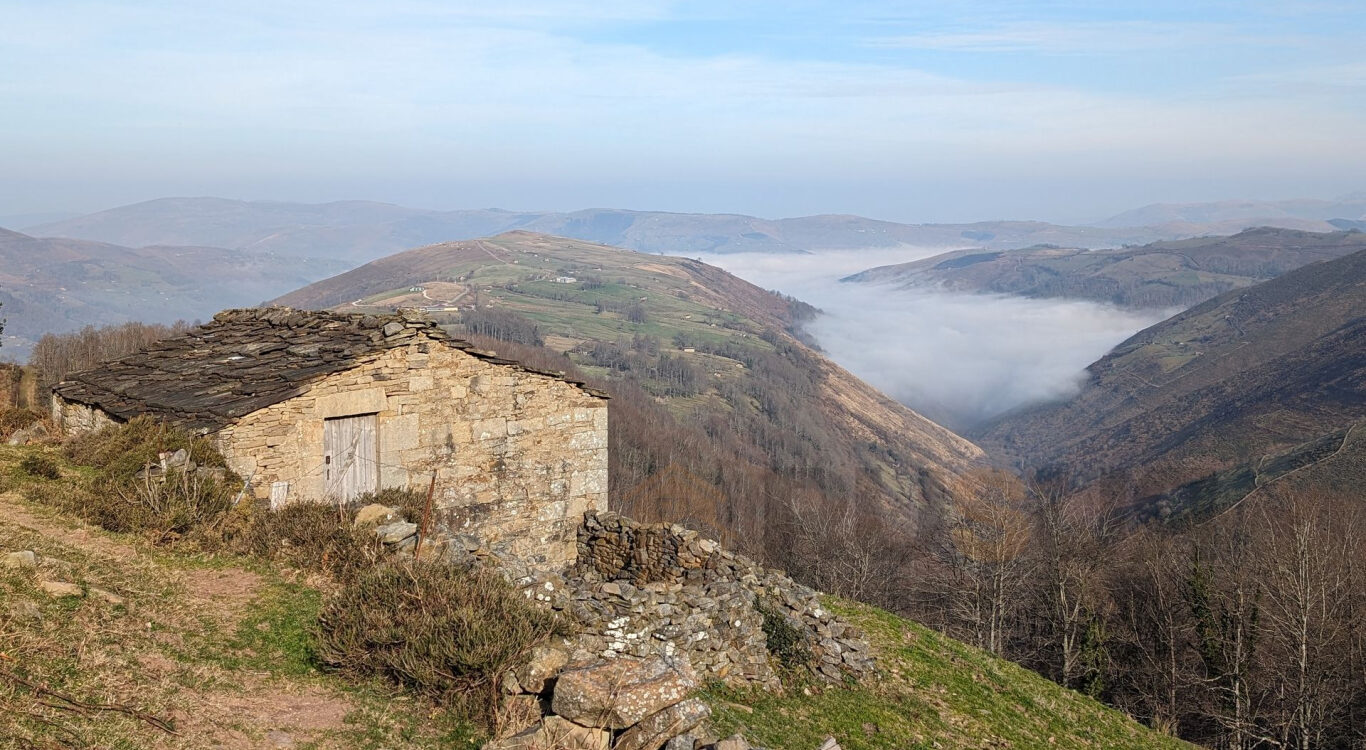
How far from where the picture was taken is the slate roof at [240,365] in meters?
13.5

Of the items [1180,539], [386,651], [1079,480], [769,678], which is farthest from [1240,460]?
[386,651]

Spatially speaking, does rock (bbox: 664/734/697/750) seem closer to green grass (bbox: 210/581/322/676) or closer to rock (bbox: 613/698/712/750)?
rock (bbox: 613/698/712/750)

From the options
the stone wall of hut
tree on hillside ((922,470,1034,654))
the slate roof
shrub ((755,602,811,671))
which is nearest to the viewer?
shrub ((755,602,811,671))

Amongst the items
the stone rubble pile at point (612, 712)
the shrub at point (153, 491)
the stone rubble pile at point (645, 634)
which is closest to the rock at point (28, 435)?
the shrub at point (153, 491)

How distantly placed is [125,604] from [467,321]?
131571 millimetres

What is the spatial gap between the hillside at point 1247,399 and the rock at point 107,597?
8857 centimetres

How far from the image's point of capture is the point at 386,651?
27.4 feet

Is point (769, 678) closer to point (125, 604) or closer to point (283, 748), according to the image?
point (283, 748)

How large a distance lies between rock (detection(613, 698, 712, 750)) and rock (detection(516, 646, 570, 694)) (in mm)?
986

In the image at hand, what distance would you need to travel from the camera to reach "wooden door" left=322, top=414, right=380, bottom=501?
1391 centimetres

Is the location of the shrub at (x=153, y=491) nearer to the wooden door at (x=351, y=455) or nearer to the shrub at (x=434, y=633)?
the wooden door at (x=351, y=455)

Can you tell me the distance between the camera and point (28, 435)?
52.5ft

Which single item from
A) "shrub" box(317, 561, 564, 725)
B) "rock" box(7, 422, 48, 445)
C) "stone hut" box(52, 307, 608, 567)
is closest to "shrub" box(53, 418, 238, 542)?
"stone hut" box(52, 307, 608, 567)

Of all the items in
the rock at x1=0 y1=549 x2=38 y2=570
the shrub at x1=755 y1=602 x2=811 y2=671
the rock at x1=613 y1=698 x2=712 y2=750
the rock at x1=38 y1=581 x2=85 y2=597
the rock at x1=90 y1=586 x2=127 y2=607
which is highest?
the rock at x1=0 y1=549 x2=38 y2=570
